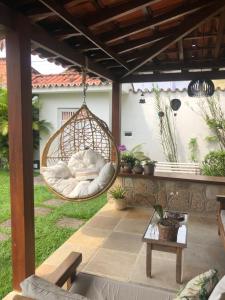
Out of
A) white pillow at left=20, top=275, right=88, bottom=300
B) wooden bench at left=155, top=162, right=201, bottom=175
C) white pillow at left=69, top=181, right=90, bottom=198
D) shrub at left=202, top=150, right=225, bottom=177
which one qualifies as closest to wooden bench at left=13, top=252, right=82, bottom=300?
white pillow at left=20, top=275, right=88, bottom=300

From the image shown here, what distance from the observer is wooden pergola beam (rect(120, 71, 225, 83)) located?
4.32m

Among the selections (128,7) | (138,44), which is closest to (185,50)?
(138,44)

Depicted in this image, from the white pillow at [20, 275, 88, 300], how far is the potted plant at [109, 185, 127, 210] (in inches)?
123

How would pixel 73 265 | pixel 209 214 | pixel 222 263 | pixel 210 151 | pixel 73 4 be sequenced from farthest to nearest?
pixel 210 151, pixel 209 214, pixel 222 263, pixel 73 4, pixel 73 265

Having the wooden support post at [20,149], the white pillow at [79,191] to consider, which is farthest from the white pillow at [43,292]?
the white pillow at [79,191]

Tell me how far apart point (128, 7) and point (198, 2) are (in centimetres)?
72

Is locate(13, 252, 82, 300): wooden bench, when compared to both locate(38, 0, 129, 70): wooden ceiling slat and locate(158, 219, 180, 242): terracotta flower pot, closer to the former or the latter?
locate(158, 219, 180, 242): terracotta flower pot

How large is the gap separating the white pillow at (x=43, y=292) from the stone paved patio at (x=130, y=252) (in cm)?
138

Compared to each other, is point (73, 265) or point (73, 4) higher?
point (73, 4)

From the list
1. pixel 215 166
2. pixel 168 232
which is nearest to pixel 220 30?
pixel 168 232

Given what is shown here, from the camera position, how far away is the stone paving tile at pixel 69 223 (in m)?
3.75

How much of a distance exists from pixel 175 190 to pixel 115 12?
295 centimetres

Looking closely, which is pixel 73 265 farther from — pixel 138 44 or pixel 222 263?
pixel 138 44

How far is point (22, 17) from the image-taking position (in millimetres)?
1999
